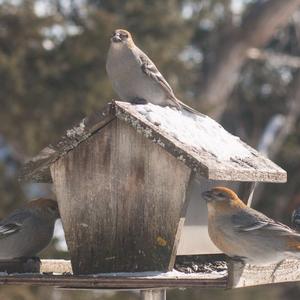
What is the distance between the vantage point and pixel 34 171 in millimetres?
6223

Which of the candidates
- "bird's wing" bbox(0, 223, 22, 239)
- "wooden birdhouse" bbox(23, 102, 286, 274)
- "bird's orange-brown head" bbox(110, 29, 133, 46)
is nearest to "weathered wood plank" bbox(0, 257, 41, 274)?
"bird's wing" bbox(0, 223, 22, 239)

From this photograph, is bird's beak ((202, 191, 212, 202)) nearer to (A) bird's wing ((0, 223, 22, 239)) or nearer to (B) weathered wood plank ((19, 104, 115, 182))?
(B) weathered wood plank ((19, 104, 115, 182))

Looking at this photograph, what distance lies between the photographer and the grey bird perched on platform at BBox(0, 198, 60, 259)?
6.45 meters

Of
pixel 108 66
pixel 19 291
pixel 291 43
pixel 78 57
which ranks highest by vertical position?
pixel 291 43

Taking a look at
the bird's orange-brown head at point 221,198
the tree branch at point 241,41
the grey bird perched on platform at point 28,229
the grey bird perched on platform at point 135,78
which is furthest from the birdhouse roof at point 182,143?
the tree branch at point 241,41

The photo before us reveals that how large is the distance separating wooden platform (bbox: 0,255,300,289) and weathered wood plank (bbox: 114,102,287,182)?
569 millimetres

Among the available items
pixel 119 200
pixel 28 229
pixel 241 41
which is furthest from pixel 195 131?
pixel 241 41

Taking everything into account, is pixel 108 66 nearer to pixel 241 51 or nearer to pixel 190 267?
pixel 190 267

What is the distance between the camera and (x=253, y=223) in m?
5.81

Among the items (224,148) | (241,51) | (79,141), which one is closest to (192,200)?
(224,148)

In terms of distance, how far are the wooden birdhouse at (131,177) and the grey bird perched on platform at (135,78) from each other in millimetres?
604

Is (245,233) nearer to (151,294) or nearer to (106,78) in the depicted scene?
(151,294)

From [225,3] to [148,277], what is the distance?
16.4 metres

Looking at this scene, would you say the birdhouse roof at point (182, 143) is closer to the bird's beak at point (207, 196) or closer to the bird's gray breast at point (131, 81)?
the bird's beak at point (207, 196)
